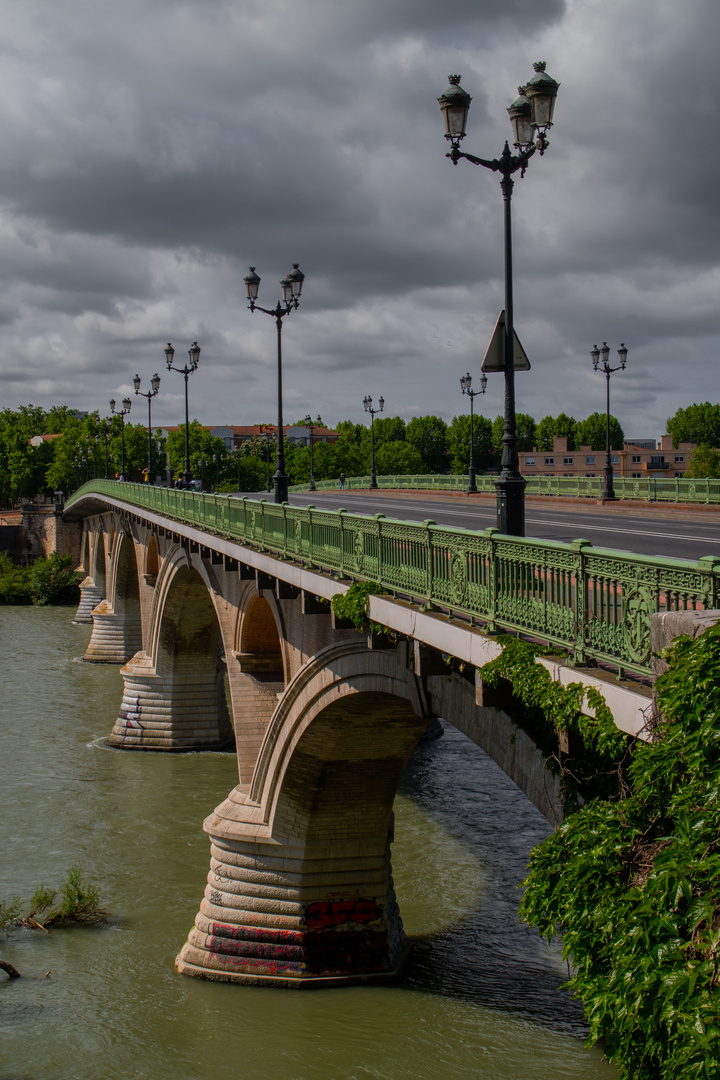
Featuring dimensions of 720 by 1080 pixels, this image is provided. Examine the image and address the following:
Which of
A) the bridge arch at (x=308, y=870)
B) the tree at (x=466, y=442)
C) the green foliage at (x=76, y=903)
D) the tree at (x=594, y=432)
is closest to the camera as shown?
the bridge arch at (x=308, y=870)

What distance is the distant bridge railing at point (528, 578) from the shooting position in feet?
17.9

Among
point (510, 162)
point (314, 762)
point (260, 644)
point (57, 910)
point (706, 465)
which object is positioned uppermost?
point (510, 162)

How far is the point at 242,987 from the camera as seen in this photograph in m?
15.0

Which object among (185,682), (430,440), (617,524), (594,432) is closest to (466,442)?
(430,440)

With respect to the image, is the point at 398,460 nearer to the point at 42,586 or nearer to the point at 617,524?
the point at 42,586

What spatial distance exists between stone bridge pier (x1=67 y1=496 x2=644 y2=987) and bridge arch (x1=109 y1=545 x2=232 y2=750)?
362 inches

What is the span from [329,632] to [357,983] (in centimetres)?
595

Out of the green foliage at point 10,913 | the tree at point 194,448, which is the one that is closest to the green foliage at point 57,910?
the green foliage at point 10,913

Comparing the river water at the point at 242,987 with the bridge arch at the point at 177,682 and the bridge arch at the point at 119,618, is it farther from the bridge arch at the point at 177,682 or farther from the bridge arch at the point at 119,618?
the bridge arch at the point at 119,618

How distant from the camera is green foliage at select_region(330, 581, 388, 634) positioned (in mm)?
10297

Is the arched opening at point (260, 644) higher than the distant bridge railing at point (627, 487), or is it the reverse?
the distant bridge railing at point (627, 487)

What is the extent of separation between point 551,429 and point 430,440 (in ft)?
47.4

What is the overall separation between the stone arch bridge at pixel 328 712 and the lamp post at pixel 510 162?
764mm

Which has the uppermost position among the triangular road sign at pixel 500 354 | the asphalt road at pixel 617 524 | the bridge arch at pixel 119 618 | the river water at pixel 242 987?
the triangular road sign at pixel 500 354
